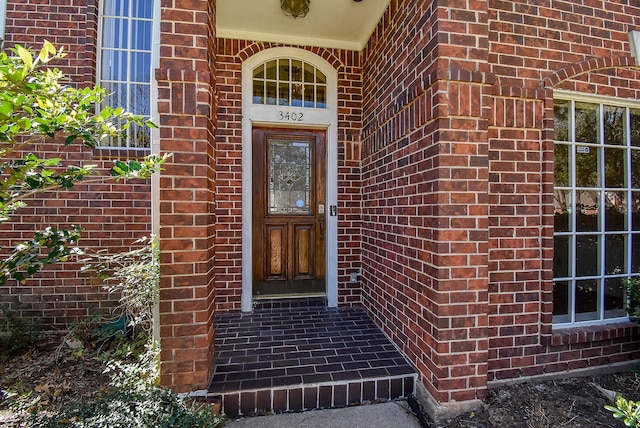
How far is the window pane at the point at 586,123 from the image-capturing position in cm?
261

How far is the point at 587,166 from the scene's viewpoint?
104 inches

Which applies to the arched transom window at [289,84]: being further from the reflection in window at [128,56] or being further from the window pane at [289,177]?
the reflection in window at [128,56]

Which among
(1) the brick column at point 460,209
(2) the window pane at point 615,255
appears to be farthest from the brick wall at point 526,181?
(2) the window pane at point 615,255

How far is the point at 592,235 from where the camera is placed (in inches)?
104

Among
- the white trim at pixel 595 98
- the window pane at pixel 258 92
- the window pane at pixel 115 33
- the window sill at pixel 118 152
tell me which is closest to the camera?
the white trim at pixel 595 98

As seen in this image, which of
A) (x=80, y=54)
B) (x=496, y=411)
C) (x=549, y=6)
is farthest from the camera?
(x=80, y=54)

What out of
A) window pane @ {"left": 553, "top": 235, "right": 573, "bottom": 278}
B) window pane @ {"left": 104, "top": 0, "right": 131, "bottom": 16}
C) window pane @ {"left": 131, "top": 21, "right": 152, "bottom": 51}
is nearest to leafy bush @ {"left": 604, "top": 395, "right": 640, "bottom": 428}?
window pane @ {"left": 553, "top": 235, "right": 573, "bottom": 278}

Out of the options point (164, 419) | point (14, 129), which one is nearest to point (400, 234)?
point (164, 419)

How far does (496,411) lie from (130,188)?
146 inches

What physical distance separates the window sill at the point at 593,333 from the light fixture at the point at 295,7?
11.4 ft

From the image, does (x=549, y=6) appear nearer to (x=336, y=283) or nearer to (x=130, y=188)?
(x=336, y=283)

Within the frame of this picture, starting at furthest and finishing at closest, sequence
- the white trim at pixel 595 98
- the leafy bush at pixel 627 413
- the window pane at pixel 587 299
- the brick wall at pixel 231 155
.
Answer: the brick wall at pixel 231 155 → the window pane at pixel 587 299 → the white trim at pixel 595 98 → the leafy bush at pixel 627 413

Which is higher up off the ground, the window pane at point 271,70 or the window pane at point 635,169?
the window pane at point 271,70

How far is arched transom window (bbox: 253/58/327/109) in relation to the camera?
3.77 metres
